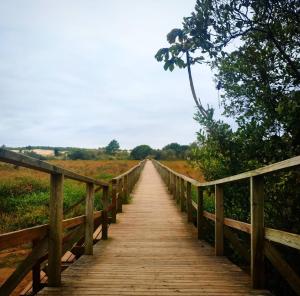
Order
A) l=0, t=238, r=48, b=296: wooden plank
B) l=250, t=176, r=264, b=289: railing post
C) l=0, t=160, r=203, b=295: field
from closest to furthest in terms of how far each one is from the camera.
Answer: l=0, t=238, r=48, b=296: wooden plank, l=250, t=176, r=264, b=289: railing post, l=0, t=160, r=203, b=295: field

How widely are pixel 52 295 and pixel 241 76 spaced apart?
4799mm

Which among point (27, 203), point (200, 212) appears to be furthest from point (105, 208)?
point (27, 203)

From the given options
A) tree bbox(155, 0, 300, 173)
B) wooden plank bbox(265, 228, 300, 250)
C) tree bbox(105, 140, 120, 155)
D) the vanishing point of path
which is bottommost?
the vanishing point of path

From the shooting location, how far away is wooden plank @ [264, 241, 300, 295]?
3.11 meters

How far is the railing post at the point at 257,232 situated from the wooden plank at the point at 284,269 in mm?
98

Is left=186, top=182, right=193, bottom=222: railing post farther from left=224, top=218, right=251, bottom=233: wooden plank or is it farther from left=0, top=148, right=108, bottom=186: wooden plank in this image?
left=0, top=148, right=108, bottom=186: wooden plank

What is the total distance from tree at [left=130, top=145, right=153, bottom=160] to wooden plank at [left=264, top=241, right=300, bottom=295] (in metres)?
102

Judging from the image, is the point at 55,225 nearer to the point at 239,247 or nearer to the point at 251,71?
the point at 239,247

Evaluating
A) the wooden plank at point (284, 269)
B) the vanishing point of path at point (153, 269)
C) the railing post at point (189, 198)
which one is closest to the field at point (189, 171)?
the railing post at point (189, 198)

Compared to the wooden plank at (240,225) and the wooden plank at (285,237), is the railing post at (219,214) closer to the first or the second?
the wooden plank at (240,225)

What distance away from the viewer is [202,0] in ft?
18.1

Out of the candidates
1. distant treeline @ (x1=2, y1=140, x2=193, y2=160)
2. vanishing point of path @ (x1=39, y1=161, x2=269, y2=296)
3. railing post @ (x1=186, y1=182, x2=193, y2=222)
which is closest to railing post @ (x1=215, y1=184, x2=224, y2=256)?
vanishing point of path @ (x1=39, y1=161, x2=269, y2=296)

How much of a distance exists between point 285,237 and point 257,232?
62 cm

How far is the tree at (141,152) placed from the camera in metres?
107
